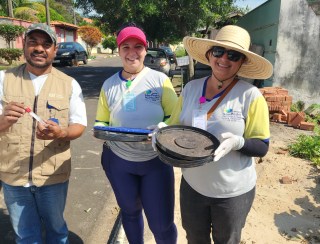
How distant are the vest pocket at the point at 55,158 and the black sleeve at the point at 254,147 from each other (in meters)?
1.24

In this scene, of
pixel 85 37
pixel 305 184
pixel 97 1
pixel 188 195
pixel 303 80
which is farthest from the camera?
pixel 85 37

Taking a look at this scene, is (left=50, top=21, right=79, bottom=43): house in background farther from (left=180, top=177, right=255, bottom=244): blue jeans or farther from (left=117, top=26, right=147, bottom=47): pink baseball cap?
(left=180, top=177, right=255, bottom=244): blue jeans

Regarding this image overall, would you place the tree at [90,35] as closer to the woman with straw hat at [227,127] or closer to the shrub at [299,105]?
the shrub at [299,105]

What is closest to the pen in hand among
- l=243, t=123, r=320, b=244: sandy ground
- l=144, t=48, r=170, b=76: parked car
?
l=243, t=123, r=320, b=244: sandy ground

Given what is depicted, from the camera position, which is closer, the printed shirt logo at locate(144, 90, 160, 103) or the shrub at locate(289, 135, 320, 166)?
the printed shirt logo at locate(144, 90, 160, 103)

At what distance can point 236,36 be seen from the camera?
2.03 meters

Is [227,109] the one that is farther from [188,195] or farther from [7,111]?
[7,111]

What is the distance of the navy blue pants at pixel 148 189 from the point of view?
2.39 meters

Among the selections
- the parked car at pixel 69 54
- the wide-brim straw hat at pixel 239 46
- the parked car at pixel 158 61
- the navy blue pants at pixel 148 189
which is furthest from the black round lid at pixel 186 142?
the parked car at pixel 69 54

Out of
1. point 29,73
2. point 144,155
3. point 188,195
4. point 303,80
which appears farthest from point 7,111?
point 303,80

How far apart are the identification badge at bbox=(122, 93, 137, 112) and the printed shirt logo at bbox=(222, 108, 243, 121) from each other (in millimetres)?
711

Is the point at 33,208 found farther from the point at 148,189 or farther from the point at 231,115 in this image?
the point at 231,115

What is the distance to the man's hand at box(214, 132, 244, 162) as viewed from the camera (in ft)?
5.82

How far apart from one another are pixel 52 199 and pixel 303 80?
26.0ft
